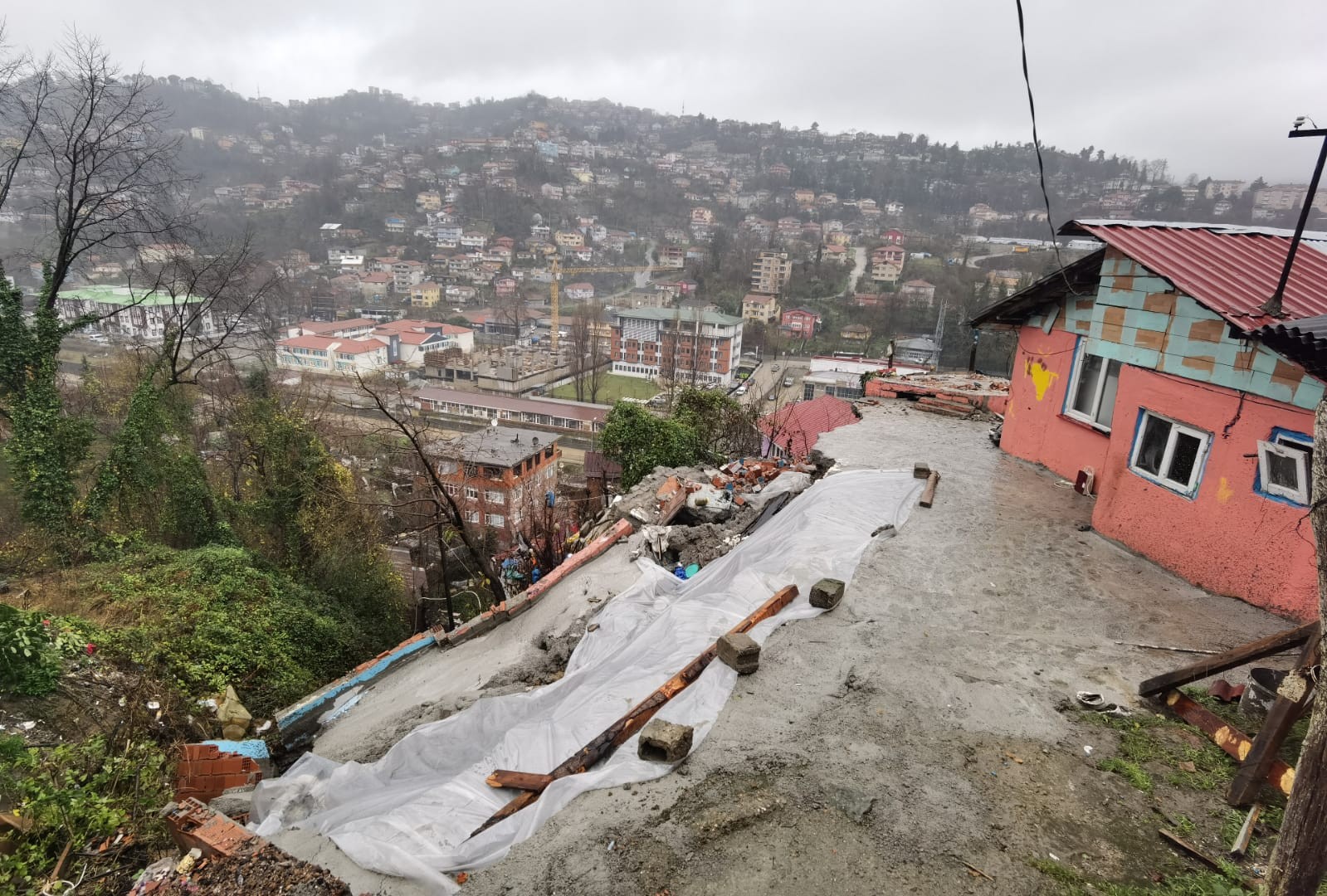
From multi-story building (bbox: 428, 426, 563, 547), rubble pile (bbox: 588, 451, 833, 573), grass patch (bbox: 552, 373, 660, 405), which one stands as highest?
rubble pile (bbox: 588, 451, 833, 573)

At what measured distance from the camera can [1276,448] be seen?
16.5 feet

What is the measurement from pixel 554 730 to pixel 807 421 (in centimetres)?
1051

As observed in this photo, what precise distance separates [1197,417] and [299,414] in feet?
53.3

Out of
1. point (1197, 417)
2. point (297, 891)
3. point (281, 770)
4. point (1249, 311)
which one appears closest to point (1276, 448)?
point (1197, 417)

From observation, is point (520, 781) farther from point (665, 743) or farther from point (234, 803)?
point (234, 803)

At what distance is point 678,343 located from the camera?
51812mm

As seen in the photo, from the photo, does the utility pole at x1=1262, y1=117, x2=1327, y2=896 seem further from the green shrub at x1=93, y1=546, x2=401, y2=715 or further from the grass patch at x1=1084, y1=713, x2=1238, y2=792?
the green shrub at x1=93, y1=546, x2=401, y2=715

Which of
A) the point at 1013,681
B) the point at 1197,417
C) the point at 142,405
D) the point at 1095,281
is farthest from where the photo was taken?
the point at 142,405

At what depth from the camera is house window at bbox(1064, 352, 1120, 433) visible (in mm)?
7789

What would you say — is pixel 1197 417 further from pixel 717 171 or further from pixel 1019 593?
pixel 717 171

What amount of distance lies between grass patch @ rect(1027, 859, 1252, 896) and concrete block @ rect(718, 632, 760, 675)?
1.88 metres

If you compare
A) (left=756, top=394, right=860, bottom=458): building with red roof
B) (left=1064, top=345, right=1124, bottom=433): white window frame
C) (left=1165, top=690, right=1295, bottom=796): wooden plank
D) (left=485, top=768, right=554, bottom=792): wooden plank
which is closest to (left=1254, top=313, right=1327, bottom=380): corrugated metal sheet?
(left=1165, top=690, right=1295, bottom=796): wooden plank

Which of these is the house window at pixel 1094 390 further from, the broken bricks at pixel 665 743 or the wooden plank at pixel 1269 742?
the broken bricks at pixel 665 743

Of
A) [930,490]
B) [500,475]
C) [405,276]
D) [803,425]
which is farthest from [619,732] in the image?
[405,276]
